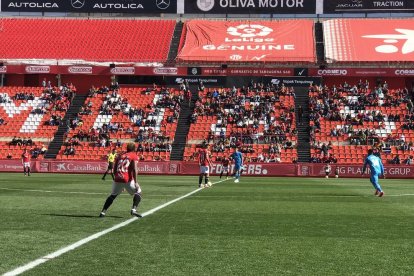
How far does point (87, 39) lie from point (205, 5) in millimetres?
13991

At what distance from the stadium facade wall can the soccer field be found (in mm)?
26672

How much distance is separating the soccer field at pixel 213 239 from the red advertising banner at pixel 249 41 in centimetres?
4552

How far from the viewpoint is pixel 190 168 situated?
44.9 meters

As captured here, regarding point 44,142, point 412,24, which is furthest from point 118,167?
point 412,24

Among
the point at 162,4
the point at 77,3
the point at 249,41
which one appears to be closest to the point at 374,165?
the point at 249,41

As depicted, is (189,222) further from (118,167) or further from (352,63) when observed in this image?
(352,63)

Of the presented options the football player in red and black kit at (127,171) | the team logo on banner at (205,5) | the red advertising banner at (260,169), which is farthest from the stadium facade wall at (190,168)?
the football player in red and black kit at (127,171)

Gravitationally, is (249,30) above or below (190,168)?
above

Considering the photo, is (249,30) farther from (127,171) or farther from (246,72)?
(127,171)

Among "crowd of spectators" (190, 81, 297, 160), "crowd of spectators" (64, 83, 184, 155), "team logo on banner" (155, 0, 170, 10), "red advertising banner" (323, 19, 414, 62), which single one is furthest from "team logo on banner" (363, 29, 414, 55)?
"team logo on banner" (155, 0, 170, 10)

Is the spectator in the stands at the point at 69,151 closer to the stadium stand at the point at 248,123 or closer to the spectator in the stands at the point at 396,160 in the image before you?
the stadium stand at the point at 248,123

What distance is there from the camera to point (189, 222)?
12.9 meters

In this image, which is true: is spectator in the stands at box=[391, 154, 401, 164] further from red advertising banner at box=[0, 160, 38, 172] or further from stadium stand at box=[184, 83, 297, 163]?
red advertising banner at box=[0, 160, 38, 172]

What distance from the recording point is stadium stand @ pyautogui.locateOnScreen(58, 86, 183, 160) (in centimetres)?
4969
